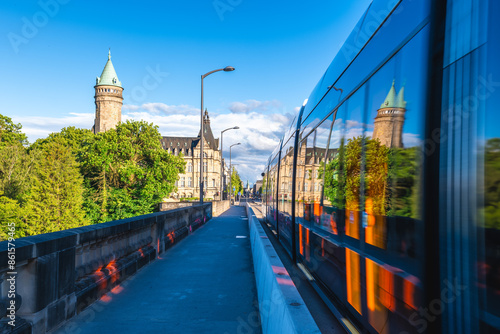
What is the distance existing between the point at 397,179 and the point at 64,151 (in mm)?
66112

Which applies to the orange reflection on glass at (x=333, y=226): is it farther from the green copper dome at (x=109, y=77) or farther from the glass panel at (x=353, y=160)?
the green copper dome at (x=109, y=77)

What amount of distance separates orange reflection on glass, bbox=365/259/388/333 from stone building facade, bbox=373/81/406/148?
1187mm

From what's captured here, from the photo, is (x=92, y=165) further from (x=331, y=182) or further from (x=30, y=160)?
(x=331, y=182)

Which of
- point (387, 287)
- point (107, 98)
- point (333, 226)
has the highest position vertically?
point (107, 98)

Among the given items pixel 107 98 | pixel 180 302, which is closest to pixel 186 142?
pixel 107 98

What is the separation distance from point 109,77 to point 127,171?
78.5 meters

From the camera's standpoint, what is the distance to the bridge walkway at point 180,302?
205 inches

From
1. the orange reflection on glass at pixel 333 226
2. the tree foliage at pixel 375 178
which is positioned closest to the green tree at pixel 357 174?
the tree foliage at pixel 375 178

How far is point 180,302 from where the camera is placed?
639cm

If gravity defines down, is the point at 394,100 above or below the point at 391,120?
above

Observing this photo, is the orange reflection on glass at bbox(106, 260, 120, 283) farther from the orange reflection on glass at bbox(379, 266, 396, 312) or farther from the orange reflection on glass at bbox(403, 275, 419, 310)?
the orange reflection on glass at bbox(403, 275, 419, 310)

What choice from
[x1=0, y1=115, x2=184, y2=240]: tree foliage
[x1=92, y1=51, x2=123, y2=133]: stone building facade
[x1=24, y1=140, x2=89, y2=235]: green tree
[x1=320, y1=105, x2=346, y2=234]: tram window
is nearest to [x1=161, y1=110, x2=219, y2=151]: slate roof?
[x1=92, y1=51, x2=123, y2=133]: stone building facade

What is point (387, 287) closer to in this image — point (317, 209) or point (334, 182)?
point (334, 182)

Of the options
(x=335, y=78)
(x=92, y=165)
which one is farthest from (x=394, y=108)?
(x=92, y=165)
